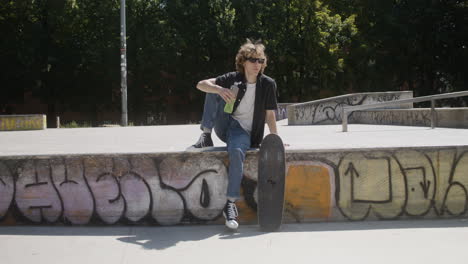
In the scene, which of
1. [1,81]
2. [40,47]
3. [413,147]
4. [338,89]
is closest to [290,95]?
[338,89]

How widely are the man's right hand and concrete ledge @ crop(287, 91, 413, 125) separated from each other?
1145cm

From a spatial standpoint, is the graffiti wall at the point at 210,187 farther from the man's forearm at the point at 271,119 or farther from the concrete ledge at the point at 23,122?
the concrete ledge at the point at 23,122

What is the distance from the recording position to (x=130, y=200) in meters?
4.96

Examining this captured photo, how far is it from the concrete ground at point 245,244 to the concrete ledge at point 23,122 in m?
10.4

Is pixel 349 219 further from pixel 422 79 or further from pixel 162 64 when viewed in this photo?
pixel 422 79

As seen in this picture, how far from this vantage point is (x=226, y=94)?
4656mm

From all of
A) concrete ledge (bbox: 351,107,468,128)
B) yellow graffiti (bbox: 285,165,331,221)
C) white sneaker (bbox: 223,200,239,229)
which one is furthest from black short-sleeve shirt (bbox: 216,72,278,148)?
concrete ledge (bbox: 351,107,468,128)

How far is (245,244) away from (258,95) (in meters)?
1.57

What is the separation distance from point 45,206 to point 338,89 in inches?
1061

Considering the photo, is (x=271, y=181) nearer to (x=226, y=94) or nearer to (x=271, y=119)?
(x=271, y=119)

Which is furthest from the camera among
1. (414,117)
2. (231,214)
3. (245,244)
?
(414,117)

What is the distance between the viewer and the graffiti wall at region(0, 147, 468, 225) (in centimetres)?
490

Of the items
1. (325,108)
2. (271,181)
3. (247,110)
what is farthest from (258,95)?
(325,108)

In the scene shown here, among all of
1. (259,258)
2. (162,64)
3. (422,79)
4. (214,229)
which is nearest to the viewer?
(259,258)
